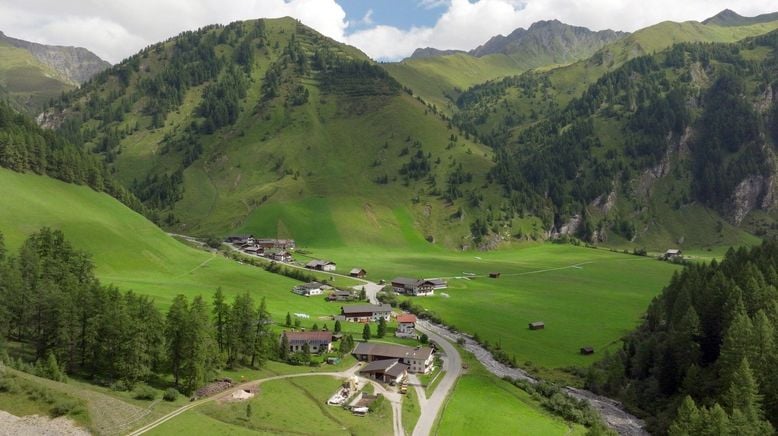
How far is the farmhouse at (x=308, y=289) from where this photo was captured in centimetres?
14388

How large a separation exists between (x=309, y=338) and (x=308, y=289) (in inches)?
2068

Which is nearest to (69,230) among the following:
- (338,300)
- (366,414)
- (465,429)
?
(338,300)

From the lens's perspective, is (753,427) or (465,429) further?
(465,429)

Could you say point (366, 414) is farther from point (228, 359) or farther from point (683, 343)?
point (683, 343)

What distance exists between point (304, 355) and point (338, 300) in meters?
55.8

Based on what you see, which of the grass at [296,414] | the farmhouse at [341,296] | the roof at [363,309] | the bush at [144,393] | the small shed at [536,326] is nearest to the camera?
the grass at [296,414]

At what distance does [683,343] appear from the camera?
85562mm

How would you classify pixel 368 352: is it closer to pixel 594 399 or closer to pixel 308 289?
pixel 594 399

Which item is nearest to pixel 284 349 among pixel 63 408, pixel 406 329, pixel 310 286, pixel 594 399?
pixel 406 329

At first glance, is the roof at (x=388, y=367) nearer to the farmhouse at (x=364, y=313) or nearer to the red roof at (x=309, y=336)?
the red roof at (x=309, y=336)

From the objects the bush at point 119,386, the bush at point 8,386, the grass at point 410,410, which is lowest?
the grass at point 410,410

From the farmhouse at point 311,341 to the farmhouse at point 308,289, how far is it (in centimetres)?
4957

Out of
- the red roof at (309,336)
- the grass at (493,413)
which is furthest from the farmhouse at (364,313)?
the grass at (493,413)

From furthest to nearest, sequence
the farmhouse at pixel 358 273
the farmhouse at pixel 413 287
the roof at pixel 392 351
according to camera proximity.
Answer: the farmhouse at pixel 358 273 < the farmhouse at pixel 413 287 < the roof at pixel 392 351
